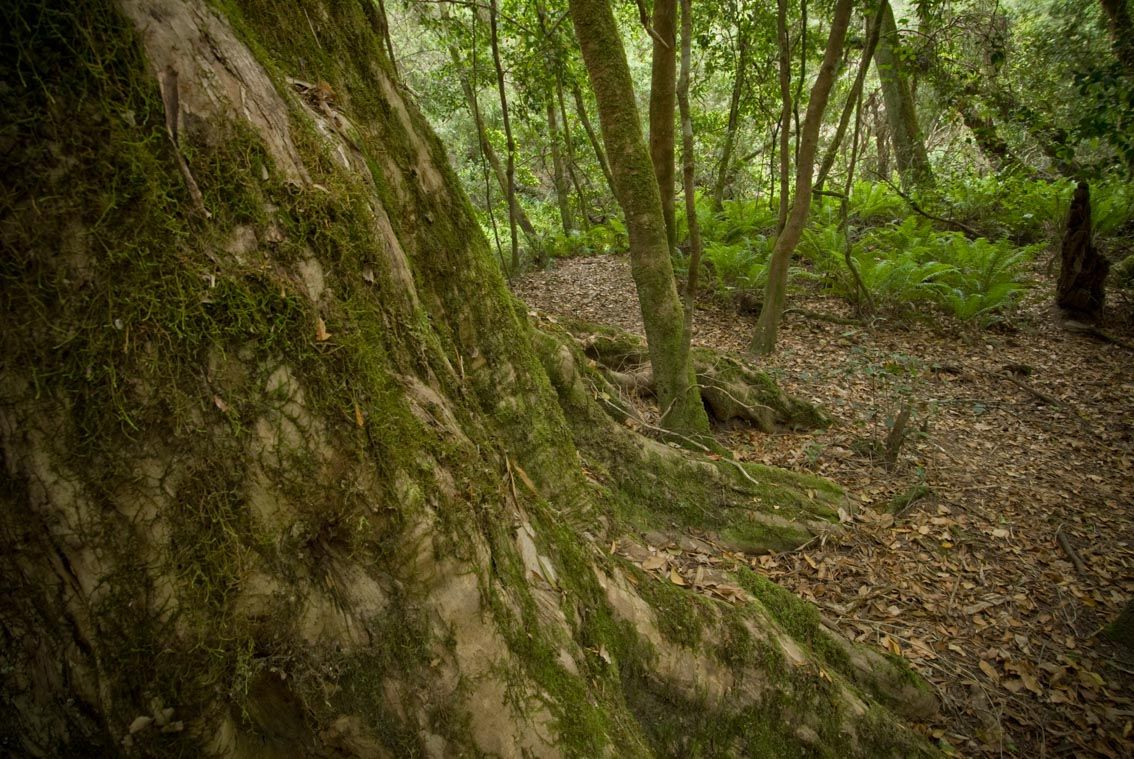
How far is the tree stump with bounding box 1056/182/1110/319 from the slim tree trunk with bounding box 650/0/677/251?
6508 millimetres

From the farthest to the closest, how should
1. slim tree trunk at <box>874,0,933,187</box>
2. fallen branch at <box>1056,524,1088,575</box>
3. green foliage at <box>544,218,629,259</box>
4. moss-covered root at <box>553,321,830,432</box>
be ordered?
green foliage at <box>544,218,629,259</box> → slim tree trunk at <box>874,0,933,187</box> → moss-covered root at <box>553,321,830,432</box> → fallen branch at <box>1056,524,1088,575</box>

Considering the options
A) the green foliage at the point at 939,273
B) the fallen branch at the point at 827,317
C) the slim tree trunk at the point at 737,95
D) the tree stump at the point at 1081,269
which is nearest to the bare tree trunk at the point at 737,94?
the slim tree trunk at the point at 737,95

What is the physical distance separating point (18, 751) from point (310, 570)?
61 cm

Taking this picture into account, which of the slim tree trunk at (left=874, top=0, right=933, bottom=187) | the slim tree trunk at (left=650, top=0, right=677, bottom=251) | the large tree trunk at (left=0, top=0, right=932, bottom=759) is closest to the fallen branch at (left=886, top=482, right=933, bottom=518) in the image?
the slim tree trunk at (left=650, top=0, right=677, bottom=251)

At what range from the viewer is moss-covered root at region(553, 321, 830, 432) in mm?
5637

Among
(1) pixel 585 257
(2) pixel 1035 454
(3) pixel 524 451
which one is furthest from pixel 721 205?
(3) pixel 524 451

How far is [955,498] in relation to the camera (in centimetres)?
475

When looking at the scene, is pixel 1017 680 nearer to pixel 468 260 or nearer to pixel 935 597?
pixel 935 597

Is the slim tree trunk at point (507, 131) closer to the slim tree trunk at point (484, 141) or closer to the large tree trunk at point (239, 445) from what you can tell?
the slim tree trunk at point (484, 141)

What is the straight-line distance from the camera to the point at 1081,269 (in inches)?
302

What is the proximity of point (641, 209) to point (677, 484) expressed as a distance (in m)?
2.04

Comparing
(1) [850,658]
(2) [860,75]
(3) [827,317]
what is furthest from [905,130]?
(1) [850,658]

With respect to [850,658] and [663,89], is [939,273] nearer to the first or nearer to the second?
[663,89]

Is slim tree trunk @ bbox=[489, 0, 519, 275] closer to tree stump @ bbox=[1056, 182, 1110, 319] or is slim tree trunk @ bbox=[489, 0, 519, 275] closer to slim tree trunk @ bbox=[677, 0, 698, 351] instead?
slim tree trunk @ bbox=[677, 0, 698, 351]
